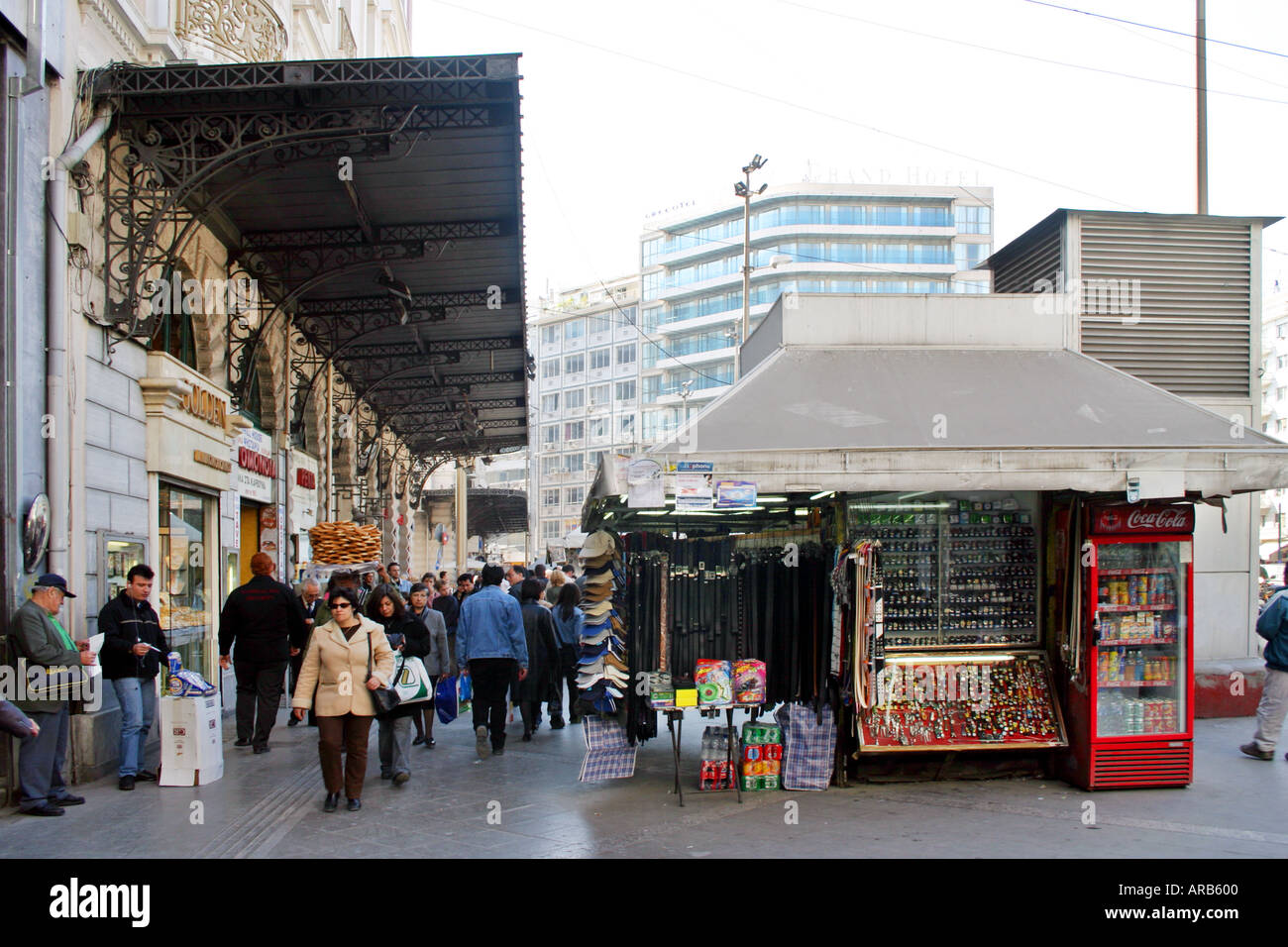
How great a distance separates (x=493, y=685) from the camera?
10.7 m

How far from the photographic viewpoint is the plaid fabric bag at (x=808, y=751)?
8531 millimetres

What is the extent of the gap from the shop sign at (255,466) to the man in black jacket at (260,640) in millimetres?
4401

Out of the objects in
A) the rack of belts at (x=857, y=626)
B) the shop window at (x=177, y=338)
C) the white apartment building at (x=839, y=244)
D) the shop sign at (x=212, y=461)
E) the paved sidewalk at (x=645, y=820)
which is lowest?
the paved sidewalk at (x=645, y=820)

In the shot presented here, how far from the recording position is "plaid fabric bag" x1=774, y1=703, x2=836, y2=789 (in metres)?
8.53

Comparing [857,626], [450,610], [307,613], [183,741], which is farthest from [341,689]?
[307,613]

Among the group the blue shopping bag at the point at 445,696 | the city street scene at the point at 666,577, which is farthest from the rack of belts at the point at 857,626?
the blue shopping bag at the point at 445,696

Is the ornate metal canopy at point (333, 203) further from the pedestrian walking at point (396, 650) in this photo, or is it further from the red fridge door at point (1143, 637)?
the red fridge door at point (1143, 637)

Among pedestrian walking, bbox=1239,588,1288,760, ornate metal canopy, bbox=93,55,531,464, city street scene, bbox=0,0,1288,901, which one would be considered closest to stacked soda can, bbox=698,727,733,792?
city street scene, bbox=0,0,1288,901

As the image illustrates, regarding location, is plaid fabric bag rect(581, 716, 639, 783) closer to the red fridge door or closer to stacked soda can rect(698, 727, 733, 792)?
stacked soda can rect(698, 727, 733, 792)

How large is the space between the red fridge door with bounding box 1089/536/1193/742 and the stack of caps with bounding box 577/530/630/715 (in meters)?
3.67

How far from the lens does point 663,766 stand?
9977 millimetres

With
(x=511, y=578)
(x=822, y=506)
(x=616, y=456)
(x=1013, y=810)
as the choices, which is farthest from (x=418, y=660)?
(x=511, y=578)

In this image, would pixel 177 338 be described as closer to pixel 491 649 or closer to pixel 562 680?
pixel 491 649

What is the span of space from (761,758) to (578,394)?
9112 centimetres
